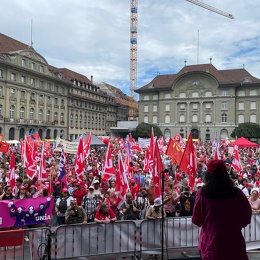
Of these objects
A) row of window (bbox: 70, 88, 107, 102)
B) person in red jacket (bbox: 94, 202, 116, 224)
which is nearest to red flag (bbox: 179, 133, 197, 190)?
person in red jacket (bbox: 94, 202, 116, 224)

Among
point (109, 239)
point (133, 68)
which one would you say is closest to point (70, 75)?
point (133, 68)

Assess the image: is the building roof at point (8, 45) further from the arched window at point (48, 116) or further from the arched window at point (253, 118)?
the arched window at point (253, 118)

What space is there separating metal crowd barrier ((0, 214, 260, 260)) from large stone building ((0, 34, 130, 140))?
5292 cm

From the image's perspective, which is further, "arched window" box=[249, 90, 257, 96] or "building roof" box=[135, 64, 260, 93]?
"building roof" box=[135, 64, 260, 93]

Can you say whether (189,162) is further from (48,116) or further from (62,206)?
(48,116)

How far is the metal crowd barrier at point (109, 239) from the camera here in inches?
241

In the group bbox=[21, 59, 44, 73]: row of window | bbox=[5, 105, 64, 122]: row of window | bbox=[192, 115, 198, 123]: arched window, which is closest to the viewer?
bbox=[5, 105, 64, 122]: row of window

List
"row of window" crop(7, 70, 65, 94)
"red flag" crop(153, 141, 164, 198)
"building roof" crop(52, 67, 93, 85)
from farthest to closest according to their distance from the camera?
"building roof" crop(52, 67, 93, 85) < "row of window" crop(7, 70, 65, 94) < "red flag" crop(153, 141, 164, 198)

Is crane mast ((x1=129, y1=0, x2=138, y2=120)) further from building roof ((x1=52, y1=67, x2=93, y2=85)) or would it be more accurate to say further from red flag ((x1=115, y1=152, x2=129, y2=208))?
red flag ((x1=115, y1=152, x2=129, y2=208))

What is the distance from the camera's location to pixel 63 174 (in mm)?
12000

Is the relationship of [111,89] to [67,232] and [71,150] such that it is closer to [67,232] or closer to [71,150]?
[71,150]

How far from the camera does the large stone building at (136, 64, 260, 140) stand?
72.2 m

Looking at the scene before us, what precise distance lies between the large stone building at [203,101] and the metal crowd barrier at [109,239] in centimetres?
6569

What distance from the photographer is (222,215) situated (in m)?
3.04
